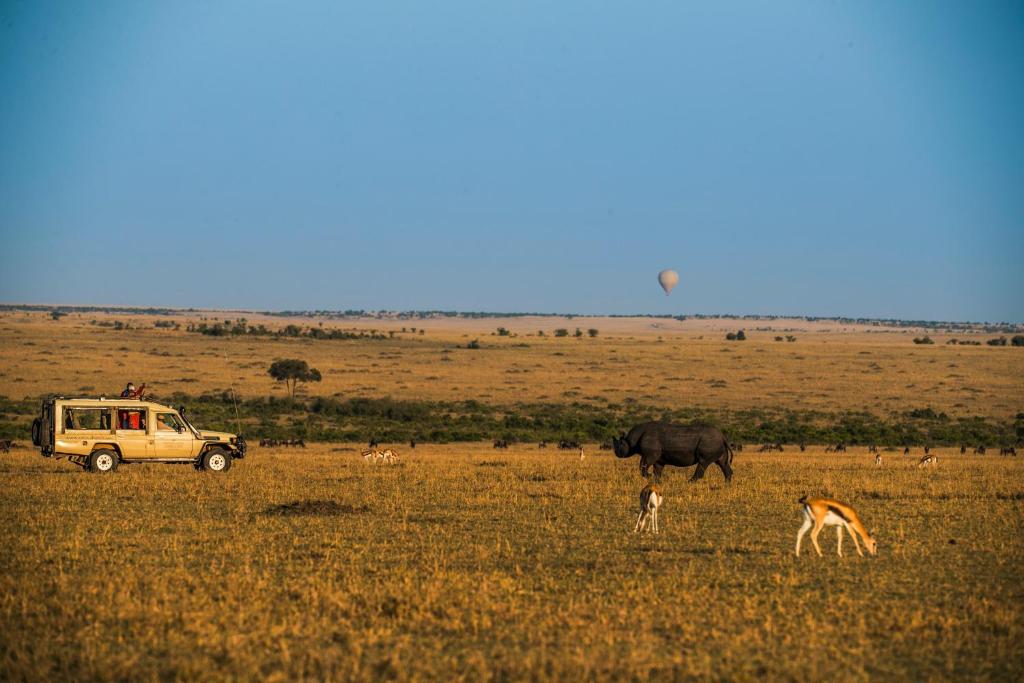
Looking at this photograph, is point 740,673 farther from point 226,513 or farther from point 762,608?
point 226,513

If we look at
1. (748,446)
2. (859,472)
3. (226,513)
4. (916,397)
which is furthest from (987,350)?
(226,513)

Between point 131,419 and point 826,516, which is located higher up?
point 826,516

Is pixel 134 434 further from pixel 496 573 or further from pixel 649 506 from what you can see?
pixel 496 573

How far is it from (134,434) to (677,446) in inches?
472

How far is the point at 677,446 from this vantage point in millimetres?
26469

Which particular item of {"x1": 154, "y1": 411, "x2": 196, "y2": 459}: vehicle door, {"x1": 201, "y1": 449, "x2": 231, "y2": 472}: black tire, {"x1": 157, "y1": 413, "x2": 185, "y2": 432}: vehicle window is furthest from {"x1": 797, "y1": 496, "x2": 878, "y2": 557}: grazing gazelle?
{"x1": 157, "y1": 413, "x2": 185, "y2": 432}: vehicle window

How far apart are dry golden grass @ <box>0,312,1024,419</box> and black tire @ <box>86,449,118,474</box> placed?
33317 mm

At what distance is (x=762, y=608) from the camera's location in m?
13.0

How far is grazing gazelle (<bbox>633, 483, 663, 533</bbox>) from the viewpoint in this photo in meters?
17.7

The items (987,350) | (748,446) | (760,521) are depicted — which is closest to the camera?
(760,521)

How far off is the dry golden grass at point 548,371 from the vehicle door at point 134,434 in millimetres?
33251

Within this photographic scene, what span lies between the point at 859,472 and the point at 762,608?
17.3 m

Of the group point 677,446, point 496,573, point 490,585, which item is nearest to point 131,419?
point 677,446

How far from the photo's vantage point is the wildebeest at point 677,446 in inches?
1037
